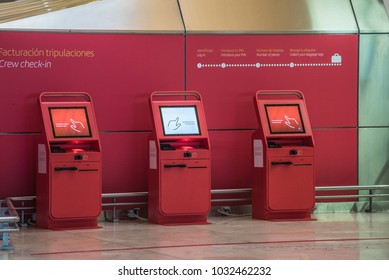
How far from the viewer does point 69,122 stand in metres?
11.8

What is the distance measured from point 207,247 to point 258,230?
4.86ft

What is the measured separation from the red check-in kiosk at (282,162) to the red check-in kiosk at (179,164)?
69 centimetres

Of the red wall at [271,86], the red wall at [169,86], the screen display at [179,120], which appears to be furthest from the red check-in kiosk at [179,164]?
the red wall at [271,86]

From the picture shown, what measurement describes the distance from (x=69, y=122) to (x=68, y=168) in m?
0.56

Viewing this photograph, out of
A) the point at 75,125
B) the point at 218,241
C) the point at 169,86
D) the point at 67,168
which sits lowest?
the point at 218,241

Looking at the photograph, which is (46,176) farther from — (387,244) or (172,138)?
(387,244)

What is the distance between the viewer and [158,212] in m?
12.1

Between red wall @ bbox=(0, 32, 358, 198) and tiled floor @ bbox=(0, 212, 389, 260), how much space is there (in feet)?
2.61

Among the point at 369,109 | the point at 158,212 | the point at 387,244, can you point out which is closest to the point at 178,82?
the point at 158,212

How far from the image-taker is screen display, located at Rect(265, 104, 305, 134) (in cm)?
1252

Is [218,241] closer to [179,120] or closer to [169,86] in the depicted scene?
[179,120]

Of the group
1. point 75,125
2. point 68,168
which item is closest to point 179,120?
point 75,125

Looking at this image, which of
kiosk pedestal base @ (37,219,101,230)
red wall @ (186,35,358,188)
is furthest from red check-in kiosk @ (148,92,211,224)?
kiosk pedestal base @ (37,219,101,230)

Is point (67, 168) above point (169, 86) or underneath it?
underneath
